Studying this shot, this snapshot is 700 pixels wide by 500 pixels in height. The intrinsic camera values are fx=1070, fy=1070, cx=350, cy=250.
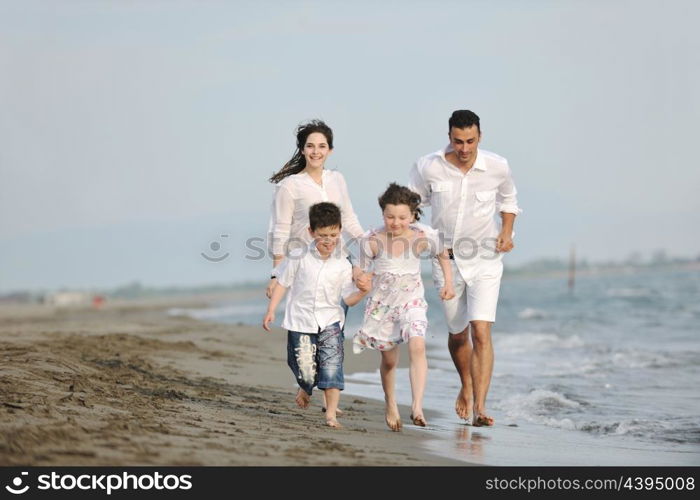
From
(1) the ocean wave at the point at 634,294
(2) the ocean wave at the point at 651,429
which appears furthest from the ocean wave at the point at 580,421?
(1) the ocean wave at the point at 634,294

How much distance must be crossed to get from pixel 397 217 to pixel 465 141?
75cm

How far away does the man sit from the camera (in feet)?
23.2

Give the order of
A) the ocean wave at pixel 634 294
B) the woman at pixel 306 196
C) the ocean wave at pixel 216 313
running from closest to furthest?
the woman at pixel 306 196 → the ocean wave at pixel 216 313 → the ocean wave at pixel 634 294

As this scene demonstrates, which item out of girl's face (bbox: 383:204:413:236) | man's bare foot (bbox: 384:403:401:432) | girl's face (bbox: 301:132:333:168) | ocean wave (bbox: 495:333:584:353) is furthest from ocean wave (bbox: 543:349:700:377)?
girl's face (bbox: 301:132:333:168)

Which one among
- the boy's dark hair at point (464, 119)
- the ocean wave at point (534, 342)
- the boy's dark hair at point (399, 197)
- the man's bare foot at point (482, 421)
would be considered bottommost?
the ocean wave at point (534, 342)

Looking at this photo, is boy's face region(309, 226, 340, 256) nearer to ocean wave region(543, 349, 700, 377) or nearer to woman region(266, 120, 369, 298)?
woman region(266, 120, 369, 298)

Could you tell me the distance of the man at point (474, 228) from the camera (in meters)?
7.07

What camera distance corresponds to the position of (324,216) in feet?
20.9

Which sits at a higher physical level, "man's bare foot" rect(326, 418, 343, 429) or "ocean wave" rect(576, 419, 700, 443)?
"man's bare foot" rect(326, 418, 343, 429)

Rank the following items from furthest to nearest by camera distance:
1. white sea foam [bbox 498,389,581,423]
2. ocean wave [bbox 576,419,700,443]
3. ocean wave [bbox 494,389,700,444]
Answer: white sea foam [bbox 498,389,581,423], ocean wave [bbox 494,389,700,444], ocean wave [bbox 576,419,700,443]

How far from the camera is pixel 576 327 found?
20672 millimetres

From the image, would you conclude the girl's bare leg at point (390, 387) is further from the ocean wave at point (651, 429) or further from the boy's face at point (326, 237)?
the ocean wave at point (651, 429)
